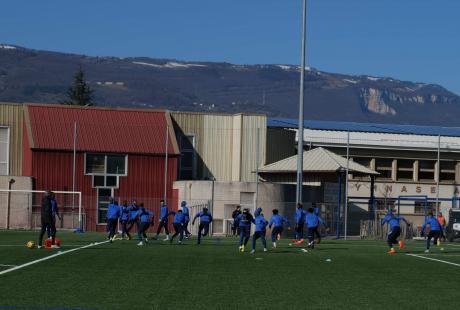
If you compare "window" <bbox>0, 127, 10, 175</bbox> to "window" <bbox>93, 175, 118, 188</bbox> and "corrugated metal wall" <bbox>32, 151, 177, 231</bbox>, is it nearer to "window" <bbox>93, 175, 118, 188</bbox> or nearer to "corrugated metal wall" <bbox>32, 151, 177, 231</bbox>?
"corrugated metal wall" <bbox>32, 151, 177, 231</bbox>

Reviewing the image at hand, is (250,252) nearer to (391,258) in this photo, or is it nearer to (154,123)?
(391,258)

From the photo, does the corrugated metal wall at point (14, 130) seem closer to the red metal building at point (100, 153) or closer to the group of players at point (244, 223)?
the red metal building at point (100, 153)

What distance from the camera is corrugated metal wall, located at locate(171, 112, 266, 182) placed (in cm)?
6406

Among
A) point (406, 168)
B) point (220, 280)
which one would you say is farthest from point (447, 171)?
point (220, 280)

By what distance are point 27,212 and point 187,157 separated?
43.7 ft

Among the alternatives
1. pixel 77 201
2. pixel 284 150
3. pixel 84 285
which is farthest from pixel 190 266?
pixel 284 150

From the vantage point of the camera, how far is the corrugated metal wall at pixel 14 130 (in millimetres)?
60406

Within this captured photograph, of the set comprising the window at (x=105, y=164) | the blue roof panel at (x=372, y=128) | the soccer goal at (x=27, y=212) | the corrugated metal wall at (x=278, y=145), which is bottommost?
the soccer goal at (x=27, y=212)

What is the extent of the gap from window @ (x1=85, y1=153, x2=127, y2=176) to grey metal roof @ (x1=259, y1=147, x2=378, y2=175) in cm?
825

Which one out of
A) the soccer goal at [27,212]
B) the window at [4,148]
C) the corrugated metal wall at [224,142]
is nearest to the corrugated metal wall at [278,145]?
the corrugated metal wall at [224,142]

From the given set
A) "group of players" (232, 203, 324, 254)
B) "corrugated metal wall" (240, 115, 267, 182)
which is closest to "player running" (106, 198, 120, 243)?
"group of players" (232, 203, 324, 254)

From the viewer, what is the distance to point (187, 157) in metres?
63.9

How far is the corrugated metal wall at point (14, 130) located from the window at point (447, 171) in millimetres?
38197

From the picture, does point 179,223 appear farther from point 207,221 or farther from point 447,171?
point 447,171
